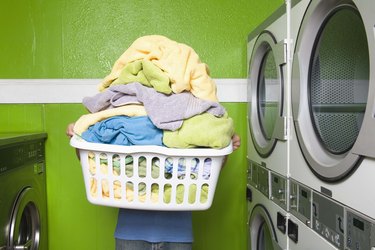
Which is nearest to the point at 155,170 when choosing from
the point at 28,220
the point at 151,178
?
the point at 151,178

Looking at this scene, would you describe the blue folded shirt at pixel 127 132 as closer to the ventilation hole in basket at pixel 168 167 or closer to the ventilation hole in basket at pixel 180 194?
the ventilation hole in basket at pixel 168 167

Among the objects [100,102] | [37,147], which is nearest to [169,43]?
[100,102]

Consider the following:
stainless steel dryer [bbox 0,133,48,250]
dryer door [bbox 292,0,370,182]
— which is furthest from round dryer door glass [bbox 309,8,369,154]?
stainless steel dryer [bbox 0,133,48,250]

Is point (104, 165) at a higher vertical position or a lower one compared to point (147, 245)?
higher

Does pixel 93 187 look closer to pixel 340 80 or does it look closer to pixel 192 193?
pixel 192 193

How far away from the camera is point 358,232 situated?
39.9 inches

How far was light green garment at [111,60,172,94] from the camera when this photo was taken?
4.29ft

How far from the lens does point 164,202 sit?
131cm

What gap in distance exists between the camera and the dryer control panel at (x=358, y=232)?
3.13 feet

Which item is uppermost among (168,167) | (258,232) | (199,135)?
(199,135)

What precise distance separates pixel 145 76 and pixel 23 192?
1010mm

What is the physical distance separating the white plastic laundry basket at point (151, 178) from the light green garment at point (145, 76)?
0.81ft

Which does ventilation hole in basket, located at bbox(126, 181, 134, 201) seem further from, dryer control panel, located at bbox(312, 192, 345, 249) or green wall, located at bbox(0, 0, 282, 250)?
green wall, located at bbox(0, 0, 282, 250)

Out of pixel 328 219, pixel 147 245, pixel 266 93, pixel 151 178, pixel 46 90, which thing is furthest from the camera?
pixel 46 90
